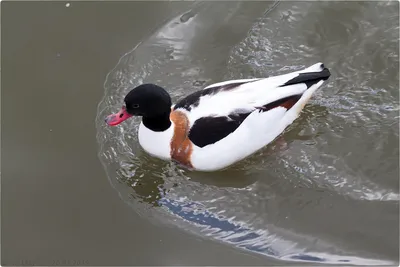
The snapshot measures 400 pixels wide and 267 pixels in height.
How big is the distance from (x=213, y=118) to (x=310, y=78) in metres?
0.99

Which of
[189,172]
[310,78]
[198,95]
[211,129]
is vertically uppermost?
[310,78]

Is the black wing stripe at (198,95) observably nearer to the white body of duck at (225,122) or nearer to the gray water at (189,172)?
the white body of duck at (225,122)

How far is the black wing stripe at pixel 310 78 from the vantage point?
5141 millimetres

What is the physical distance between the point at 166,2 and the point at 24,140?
7.52ft

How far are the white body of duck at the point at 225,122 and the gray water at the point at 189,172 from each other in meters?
0.18

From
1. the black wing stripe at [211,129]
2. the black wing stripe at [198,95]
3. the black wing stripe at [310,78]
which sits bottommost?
the black wing stripe at [211,129]

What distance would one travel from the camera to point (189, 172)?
16.5 ft

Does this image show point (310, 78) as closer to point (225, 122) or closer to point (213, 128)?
point (225, 122)

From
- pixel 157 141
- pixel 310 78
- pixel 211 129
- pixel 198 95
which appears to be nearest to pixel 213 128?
pixel 211 129

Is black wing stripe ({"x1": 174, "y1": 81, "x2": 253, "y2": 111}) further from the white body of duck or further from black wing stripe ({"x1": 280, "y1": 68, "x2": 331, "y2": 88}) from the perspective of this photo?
black wing stripe ({"x1": 280, "y1": 68, "x2": 331, "y2": 88})

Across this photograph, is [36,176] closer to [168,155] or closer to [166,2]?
[168,155]

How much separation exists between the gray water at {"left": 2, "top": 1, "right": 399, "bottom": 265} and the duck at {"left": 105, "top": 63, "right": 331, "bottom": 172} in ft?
0.64

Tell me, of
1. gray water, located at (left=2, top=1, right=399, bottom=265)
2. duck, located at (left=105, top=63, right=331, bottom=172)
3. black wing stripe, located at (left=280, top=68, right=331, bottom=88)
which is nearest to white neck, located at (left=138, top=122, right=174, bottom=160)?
duck, located at (left=105, top=63, right=331, bottom=172)

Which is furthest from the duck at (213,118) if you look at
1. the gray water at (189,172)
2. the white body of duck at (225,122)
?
the gray water at (189,172)
